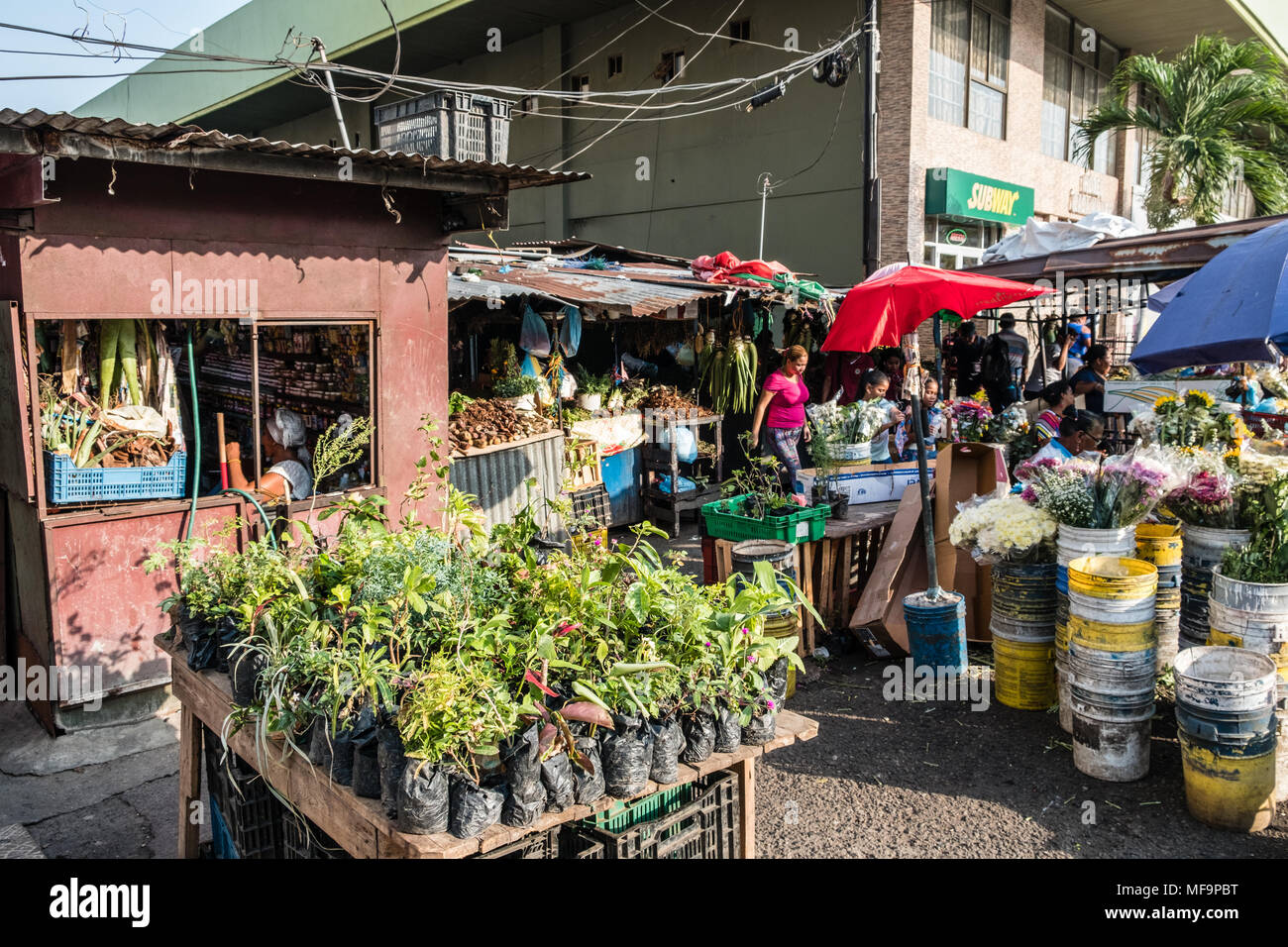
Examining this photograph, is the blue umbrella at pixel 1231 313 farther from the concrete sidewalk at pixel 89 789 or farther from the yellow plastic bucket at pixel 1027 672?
the concrete sidewalk at pixel 89 789

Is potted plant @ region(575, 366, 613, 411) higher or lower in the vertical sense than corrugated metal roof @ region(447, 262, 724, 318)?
lower

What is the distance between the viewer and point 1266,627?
201 inches

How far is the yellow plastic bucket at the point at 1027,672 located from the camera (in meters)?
6.21

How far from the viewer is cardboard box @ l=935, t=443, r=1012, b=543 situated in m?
7.46

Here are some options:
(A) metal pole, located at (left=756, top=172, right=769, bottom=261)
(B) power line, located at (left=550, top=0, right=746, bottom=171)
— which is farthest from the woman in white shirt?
(B) power line, located at (left=550, top=0, right=746, bottom=171)

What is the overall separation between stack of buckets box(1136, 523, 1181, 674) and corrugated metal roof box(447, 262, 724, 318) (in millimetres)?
5400

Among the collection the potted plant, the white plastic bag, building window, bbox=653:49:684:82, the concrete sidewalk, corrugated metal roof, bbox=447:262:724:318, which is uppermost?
building window, bbox=653:49:684:82

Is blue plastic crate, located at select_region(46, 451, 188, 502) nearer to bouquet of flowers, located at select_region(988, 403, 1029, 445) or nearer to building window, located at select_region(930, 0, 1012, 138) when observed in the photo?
bouquet of flowers, located at select_region(988, 403, 1029, 445)

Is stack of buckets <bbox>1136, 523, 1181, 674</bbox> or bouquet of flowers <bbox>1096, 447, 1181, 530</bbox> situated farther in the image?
stack of buckets <bbox>1136, 523, 1181, 674</bbox>

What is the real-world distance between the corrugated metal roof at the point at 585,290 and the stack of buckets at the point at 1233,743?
6404 millimetres

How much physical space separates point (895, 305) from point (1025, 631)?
8.89 feet

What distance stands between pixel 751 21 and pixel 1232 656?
15.1m
